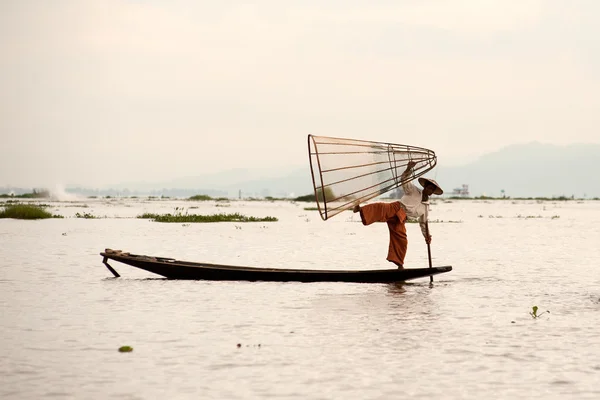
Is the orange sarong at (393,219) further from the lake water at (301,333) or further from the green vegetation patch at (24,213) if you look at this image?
the green vegetation patch at (24,213)

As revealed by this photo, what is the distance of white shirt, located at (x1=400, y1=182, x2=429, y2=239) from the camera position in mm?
13359

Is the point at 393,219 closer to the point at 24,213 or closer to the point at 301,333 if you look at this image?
the point at 301,333

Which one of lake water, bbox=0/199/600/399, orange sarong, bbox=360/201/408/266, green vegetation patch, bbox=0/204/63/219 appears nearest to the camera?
lake water, bbox=0/199/600/399

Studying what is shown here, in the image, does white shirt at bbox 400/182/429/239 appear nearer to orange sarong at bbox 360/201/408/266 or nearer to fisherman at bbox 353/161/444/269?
fisherman at bbox 353/161/444/269

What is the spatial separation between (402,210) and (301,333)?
14.3 ft

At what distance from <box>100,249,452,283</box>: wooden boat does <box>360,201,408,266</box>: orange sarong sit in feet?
1.74

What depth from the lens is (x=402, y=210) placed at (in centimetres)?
1332

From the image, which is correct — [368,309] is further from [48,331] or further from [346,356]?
[48,331]

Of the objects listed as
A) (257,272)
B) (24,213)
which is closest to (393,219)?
(257,272)

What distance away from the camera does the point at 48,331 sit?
9.62m

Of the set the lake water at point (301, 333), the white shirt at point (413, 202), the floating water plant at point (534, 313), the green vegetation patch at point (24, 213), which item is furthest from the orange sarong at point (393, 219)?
the green vegetation patch at point (24, 213)

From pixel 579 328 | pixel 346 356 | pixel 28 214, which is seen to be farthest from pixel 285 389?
pixel 28 214

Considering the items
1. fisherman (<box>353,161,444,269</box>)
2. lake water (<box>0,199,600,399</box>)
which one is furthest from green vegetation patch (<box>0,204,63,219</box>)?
fisherman (<box>353,161,444,269</box>)

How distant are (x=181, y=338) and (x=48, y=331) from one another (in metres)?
1.67
